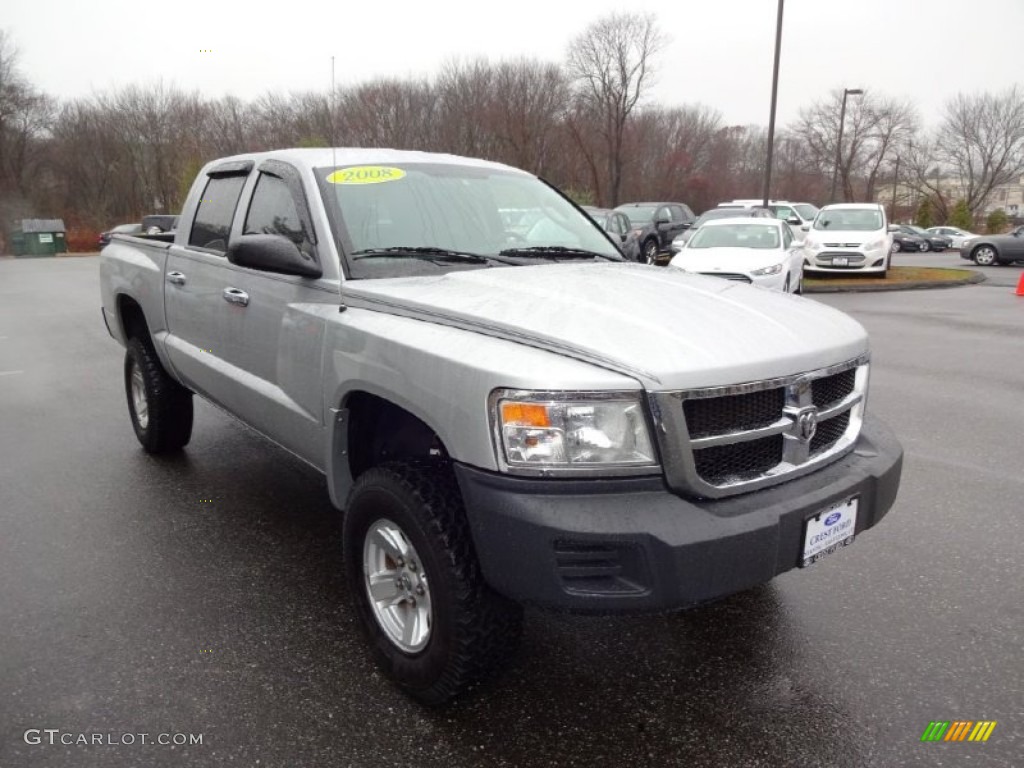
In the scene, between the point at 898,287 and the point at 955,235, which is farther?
the point at 955,235

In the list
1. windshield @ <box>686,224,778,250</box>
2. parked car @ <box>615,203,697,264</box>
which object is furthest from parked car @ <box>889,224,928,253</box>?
windshield @ <box>686,224,778,250</box>

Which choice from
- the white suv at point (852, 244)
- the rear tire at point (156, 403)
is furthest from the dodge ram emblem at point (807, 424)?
the white suv at point (852, 244)

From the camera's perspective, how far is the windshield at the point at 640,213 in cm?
2223

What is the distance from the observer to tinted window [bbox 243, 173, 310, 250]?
333 cm

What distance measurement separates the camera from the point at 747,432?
226 centimetres

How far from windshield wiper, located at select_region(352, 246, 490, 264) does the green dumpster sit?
43.1 metres

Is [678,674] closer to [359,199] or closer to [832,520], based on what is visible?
[832,520]

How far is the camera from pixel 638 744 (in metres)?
2.40

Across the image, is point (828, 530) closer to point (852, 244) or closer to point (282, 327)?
point (282, 327)

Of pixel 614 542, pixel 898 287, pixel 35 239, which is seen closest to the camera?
pixel 614 542

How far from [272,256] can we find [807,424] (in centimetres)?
197

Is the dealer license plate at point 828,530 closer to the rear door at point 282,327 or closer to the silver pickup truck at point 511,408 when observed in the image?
the silver pickup truck at point 511,408

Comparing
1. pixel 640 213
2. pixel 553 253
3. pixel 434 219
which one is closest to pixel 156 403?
pixel 434 219

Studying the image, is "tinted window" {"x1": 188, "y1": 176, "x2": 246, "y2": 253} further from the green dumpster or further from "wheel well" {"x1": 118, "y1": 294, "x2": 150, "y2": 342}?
the green dumpster
